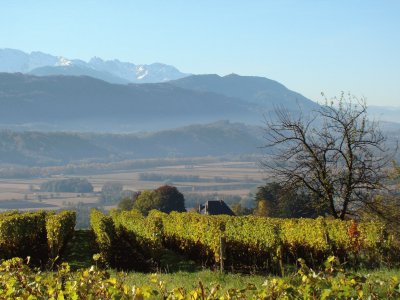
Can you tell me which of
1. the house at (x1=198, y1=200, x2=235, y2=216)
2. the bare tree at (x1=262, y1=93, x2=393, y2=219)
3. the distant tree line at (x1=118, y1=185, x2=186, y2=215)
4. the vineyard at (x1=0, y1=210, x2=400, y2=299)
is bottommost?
the house at (x1=198, y1=200, x2=235, y2=216)

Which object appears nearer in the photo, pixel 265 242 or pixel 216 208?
pixel 265 242

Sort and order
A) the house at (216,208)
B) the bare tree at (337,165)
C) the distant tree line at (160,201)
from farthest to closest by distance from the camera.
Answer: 1. the house at (216,208)
2. the distant tree line at (160,201)
3. the bare tree at (337,165)

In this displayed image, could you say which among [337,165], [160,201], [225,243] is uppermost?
[337,165]

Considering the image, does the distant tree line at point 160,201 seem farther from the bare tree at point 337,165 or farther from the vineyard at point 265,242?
the vineyard at point 265,242

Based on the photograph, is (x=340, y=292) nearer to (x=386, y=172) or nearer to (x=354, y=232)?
(x=354, y=232)

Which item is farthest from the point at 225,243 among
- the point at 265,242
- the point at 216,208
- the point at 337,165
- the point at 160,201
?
the point at 216,208

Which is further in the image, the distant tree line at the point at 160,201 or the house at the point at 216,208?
the house at the point at 216,208

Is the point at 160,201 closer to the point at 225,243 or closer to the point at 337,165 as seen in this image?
the point at 337,165

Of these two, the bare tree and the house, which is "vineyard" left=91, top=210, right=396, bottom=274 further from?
the house

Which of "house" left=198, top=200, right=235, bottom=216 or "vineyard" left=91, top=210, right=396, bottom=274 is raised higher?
"vineyard" left=91, top=210, right=396, bottom=274

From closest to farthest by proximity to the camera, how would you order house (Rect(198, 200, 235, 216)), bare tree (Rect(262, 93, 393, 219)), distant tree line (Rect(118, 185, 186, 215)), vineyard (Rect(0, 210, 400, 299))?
vineyard (Rect(0, 210, 400, 299)), bare tree (Rect(262, 93, 393, 219)), distant tree line (Rect(118, 185, 186, 215)), house (Rect(198, 200, 235, 216))

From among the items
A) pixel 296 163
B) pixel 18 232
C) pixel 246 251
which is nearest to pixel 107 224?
pixel 18 232

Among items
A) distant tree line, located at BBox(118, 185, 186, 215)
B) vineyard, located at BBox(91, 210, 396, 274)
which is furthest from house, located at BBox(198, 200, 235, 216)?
vineyard, located at BBox(91, 210, 396, 274)

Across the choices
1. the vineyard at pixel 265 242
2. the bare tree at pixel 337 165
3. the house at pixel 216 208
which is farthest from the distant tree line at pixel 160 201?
the vineyard at pixel 265 242
